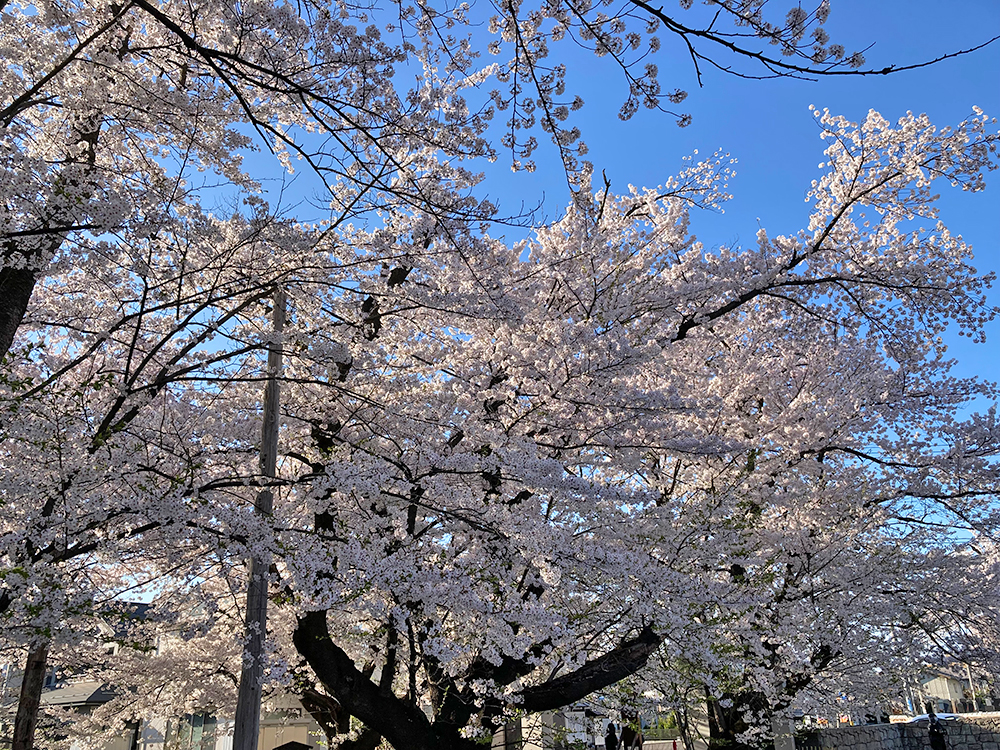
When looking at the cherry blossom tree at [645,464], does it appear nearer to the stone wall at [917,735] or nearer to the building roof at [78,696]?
the stone wall at [917,735]

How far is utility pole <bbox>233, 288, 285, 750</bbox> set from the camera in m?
5.63

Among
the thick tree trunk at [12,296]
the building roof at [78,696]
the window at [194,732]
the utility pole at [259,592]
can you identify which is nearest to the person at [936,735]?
the utility pole at [259,592]

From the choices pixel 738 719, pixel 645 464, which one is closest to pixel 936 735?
pixel 738 719

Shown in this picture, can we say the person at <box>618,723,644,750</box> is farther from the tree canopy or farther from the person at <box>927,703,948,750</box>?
the person at <box>927,703,948,750</box>

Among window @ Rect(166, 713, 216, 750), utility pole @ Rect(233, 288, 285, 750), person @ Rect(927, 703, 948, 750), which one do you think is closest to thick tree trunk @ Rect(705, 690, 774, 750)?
person @ Rect(927, 703, 948, 750)

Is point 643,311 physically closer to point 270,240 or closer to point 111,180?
point 270,240

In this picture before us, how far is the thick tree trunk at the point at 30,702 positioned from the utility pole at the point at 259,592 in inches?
203

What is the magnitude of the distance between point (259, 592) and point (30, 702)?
6330 millimetres

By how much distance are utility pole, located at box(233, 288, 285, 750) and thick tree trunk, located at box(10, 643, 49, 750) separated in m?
5.15

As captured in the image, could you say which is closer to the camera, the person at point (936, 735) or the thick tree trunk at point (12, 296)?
the thick tree trunk at point (12, 296)

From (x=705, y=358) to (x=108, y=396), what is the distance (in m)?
10.0

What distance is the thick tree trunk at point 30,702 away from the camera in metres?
9.27

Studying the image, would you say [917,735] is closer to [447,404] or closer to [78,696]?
[447,404]

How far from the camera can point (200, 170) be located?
685 cm
